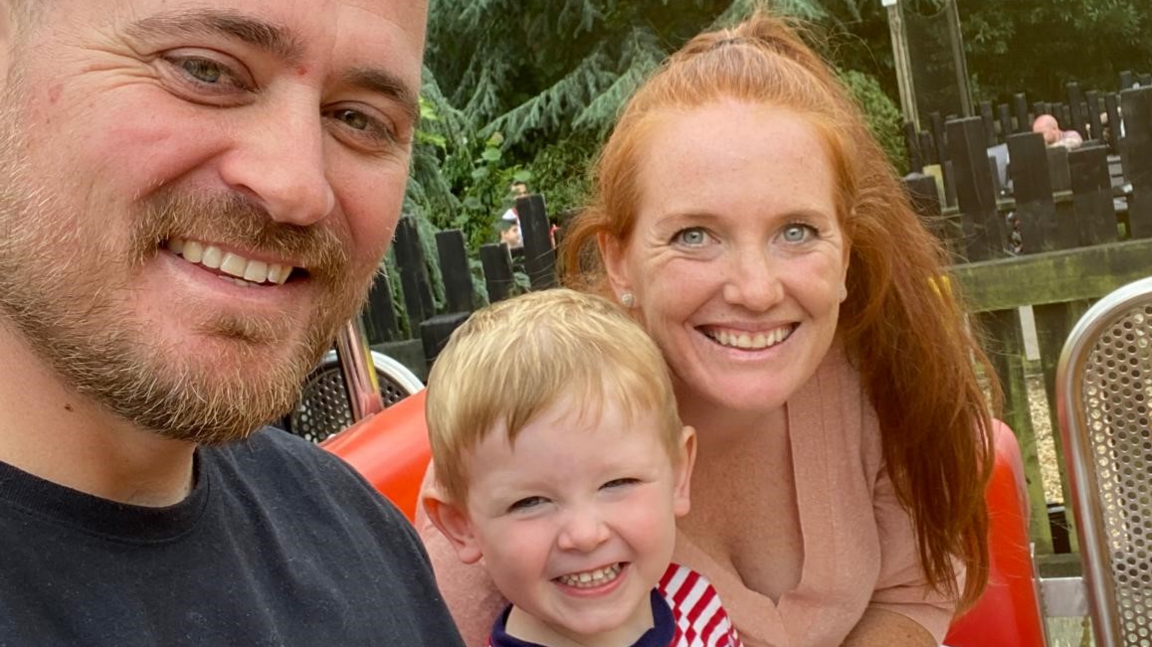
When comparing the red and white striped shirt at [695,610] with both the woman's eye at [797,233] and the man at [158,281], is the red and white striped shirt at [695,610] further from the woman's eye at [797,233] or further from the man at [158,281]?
the man at [158,281]

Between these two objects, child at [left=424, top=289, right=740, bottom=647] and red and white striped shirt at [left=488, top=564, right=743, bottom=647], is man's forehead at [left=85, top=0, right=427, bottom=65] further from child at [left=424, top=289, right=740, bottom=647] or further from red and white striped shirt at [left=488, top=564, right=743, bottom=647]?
red and white striped shirt at [left=488, top=564, right=743, bottom=647]

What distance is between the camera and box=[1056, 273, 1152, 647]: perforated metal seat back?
2.14 meters

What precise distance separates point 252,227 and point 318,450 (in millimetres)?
440

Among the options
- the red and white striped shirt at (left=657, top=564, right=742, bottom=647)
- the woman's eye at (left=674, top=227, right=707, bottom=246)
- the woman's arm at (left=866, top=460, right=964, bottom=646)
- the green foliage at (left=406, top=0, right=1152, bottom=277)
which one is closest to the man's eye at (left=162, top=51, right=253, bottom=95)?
the woman's eye at (left=674, top=227, right=707, bottom=246)

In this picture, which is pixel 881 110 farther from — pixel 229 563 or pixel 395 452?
pixel 229 563

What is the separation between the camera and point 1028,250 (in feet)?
12.8

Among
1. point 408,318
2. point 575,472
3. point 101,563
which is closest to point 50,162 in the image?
point 101,563

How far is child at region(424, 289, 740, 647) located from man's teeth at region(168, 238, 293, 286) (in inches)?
20.0

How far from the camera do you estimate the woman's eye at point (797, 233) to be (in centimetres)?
176

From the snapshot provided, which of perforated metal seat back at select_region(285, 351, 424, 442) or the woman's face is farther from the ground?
the woman's face

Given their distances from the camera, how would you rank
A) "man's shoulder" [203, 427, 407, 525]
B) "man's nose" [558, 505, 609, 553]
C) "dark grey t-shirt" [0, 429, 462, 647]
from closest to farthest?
"dark grey t-shirt" [0, 429, 462, 647] < "man's shoulder" [203, 427, 407, 525] < "man's nose" [558, 505, 609, 553]

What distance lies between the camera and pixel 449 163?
7547 millimetres

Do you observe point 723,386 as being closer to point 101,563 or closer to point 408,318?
point 101,563

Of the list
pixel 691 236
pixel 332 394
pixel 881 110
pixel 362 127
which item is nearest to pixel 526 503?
pixel 691 236
